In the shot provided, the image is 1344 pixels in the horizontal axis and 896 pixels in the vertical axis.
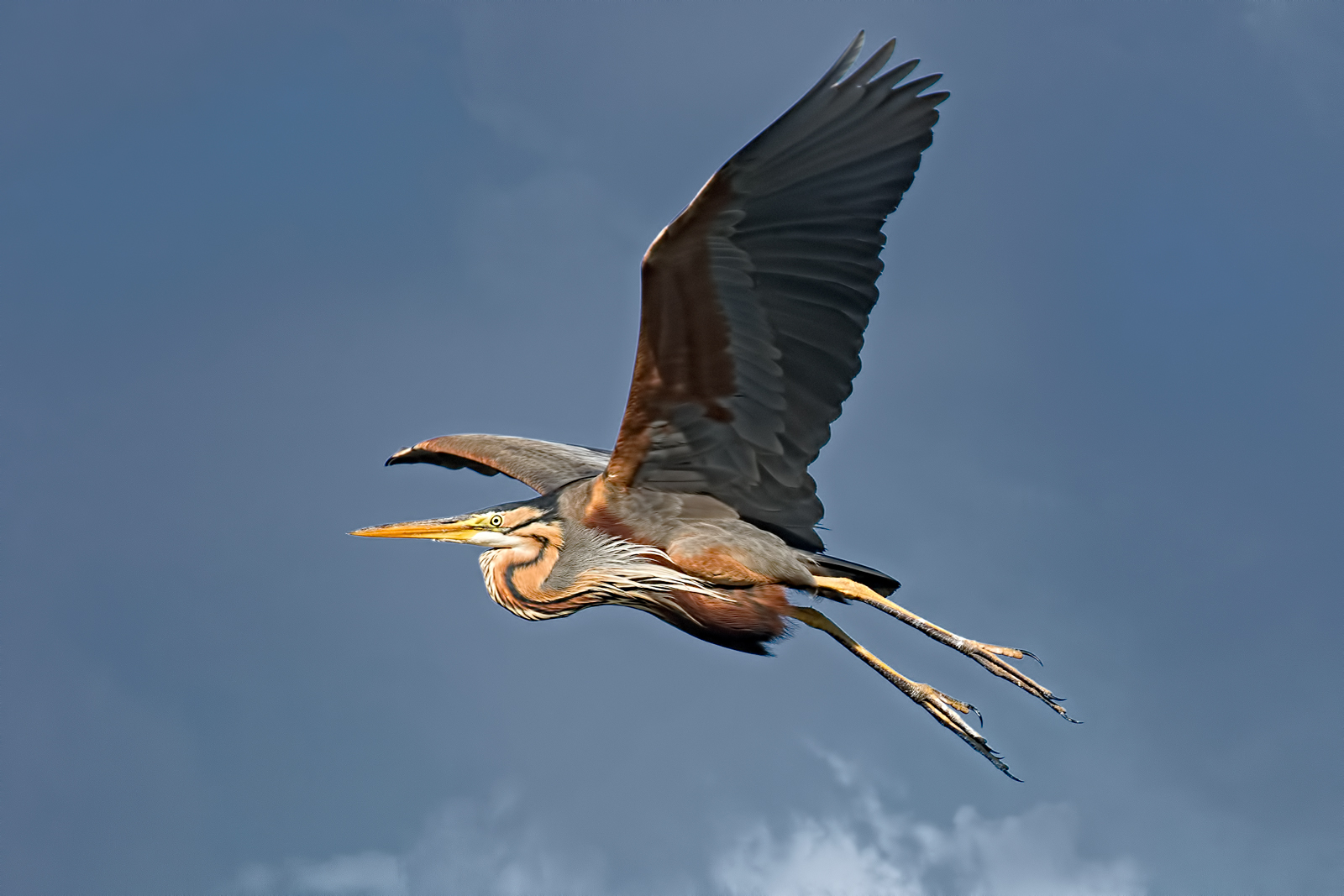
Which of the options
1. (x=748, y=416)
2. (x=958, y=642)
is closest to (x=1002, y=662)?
(x=958, y=642)

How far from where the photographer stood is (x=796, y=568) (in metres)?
7.58

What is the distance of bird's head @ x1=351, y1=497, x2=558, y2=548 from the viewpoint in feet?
26.2

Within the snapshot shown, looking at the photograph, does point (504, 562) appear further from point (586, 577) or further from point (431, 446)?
point (431, 446)

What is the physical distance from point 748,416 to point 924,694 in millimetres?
2095

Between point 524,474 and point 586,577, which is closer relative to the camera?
point 586,577

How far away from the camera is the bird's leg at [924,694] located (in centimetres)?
743

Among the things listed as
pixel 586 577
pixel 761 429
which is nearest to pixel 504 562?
pixel 586 577

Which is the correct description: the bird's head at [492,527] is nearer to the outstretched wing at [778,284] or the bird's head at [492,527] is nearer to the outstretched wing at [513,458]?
the outstretched wing at [778,284]

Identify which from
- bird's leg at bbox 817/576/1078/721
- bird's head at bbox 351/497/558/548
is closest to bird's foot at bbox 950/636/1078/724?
bird's leg at bbox 817/576/1078/721

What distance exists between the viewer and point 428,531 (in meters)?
8.47

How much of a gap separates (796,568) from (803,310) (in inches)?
63.9

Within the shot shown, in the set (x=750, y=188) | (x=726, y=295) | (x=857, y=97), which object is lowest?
(x=726, y=295)

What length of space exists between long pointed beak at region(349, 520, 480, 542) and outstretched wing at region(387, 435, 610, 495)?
1507mm

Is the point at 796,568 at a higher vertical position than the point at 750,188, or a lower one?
lower
